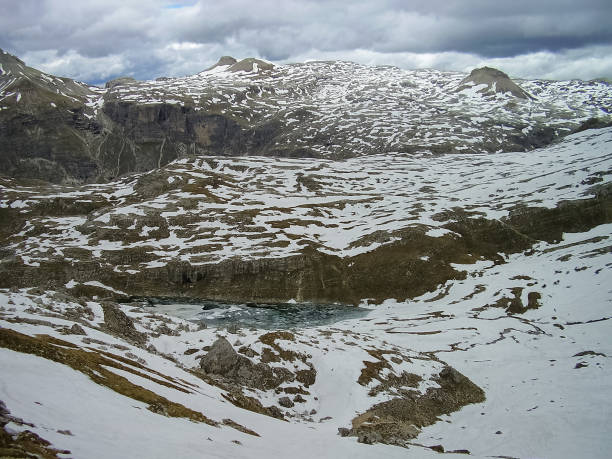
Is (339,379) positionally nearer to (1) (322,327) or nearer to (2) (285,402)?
(2) (285,402)

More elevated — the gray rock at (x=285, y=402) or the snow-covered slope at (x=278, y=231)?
the snow-covered slope at (x=278, y=231)

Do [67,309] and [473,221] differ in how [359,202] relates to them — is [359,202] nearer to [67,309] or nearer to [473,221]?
[473,221]

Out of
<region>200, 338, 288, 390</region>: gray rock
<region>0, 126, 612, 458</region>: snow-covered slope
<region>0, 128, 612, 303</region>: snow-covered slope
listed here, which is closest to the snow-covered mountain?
<region>200, 338, 288, 390</region>: gray rock

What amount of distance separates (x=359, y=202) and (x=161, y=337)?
139 metres

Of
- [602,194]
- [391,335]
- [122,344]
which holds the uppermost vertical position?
[602,194]

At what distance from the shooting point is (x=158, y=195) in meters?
183

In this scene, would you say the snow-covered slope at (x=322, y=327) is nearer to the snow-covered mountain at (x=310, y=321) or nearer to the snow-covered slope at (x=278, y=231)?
the snow-covered mountain at (x=310, y=321)

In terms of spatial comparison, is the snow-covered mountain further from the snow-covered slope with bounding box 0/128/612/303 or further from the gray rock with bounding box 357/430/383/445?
the snow-covered slope with bounding box 0/128/612/303

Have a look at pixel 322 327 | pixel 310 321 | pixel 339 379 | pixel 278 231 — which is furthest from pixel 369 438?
pixel 278 231

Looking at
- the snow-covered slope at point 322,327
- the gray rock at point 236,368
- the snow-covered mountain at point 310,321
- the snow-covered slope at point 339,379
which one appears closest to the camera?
the snow-covered slope at point 339,379

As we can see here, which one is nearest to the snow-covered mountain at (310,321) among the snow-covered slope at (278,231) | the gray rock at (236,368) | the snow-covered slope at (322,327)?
the gray rock at (236,368)

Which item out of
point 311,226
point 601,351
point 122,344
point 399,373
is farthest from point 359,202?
point 122,344

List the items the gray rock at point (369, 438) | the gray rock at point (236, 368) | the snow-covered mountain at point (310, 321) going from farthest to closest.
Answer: the gray rock at point (236, 368) → the gray rock at point (369, 438) → the snow-covered mountain at point (310, 321)

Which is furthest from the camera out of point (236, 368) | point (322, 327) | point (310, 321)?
point (310, 321)
